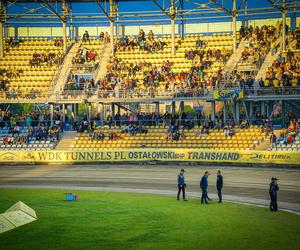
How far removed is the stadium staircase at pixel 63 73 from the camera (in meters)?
54.7

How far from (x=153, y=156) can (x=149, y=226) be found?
78.1 feet

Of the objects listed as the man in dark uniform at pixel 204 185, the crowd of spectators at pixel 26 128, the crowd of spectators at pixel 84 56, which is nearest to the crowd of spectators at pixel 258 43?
the crowd of spectators at pixel 84 56

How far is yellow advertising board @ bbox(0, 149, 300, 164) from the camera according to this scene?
43.1m

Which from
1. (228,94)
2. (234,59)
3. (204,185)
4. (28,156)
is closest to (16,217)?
(204,185)

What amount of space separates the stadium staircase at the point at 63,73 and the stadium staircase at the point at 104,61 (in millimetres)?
2799

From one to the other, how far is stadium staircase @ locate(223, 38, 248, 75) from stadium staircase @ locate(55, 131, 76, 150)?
14.0 meters

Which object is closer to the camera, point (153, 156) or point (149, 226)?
point (149, 226)

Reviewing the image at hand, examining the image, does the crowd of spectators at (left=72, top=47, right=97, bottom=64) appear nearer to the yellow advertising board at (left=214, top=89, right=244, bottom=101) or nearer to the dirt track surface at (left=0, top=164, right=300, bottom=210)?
the dirt track surface at (left=0, top=164, right=300, bottom=210)

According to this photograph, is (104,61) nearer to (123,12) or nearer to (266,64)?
(123,12)

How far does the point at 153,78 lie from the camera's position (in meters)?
53.4

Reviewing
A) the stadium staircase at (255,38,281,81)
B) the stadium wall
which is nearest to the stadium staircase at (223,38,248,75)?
the stadium staircase at (255,38,281,81)

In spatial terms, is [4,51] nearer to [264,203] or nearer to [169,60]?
[169,60]

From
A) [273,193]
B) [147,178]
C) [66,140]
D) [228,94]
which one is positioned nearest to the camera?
[273,193]

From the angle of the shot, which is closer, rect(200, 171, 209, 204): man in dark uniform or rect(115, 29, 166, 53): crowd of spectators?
rect(200, 171, 209, 204): man in dark uniform
